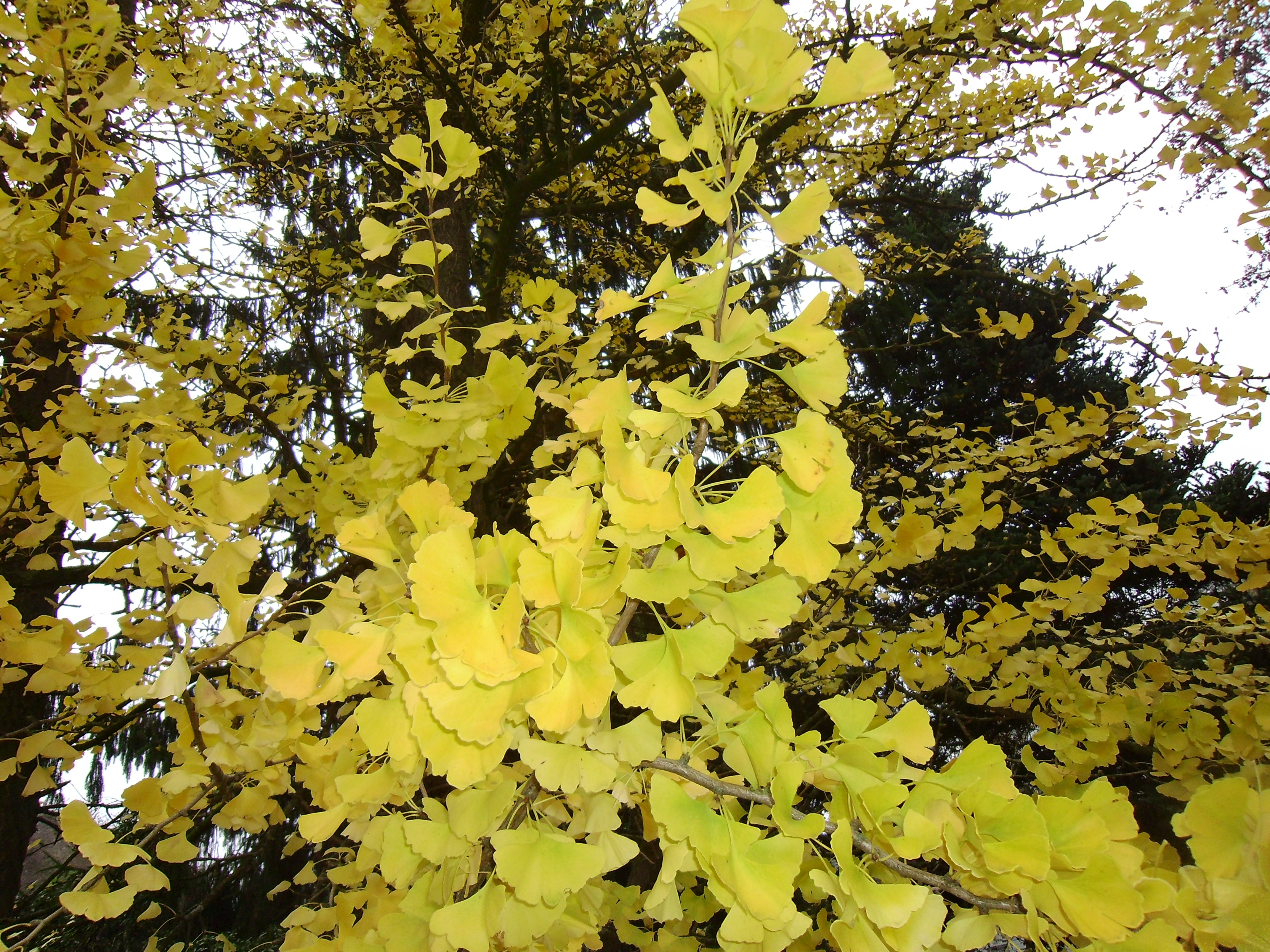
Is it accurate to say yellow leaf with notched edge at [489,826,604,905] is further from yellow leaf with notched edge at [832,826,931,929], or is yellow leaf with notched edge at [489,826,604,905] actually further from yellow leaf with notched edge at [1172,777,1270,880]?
yellow leaf with notched edge at [1172,777,1270,880]

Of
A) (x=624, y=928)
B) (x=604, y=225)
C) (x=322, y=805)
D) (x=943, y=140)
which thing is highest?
(x=604, y=225)

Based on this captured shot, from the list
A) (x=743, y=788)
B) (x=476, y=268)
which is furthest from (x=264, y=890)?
(x=743, y=788)

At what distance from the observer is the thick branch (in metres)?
0.67

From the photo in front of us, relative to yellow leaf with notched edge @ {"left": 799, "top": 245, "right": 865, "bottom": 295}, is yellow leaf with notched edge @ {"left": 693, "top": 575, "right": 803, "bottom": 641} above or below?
below

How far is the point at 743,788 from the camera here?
0.73 meters

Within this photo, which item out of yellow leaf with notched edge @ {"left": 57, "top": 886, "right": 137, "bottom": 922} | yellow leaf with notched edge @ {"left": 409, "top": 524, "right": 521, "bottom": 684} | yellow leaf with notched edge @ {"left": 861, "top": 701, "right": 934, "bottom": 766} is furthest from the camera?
yellow leaf with notched edge @ {"left": 57, "top": 886, "right": 137, "bottom": 922}

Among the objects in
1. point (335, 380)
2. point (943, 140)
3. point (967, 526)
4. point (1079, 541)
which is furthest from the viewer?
point (943, 140)

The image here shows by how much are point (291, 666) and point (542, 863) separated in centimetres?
33

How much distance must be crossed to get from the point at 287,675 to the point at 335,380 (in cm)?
219

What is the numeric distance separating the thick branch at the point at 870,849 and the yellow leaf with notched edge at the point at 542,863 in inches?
4.5

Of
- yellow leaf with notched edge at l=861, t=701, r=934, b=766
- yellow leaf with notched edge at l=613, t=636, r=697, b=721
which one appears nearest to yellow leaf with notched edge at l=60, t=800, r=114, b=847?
yellow leaf with notched edge at l=613, t=636, r=697, b=721

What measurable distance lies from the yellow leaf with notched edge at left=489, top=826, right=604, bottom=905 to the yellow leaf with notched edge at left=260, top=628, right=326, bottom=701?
0.25m

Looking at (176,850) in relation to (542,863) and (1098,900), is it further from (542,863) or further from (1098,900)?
(1098,900)

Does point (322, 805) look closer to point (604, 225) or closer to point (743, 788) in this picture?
point (743, 788)
